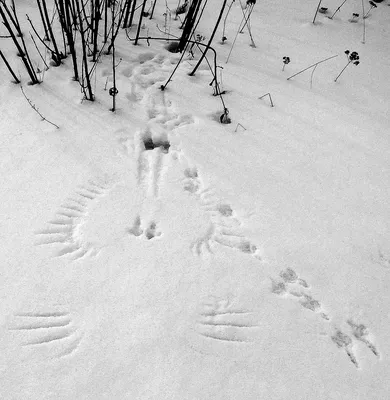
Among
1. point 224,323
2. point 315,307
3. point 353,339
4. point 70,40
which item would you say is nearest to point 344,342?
point 353,339

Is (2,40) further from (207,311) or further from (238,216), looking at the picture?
(207,311)

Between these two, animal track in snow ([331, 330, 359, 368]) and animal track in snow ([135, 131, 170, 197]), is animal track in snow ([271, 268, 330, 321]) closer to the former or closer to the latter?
Answer: animal track in snow ([331, 330, 359, 368])

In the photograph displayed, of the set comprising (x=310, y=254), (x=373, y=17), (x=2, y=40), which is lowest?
(x=310, y=254)

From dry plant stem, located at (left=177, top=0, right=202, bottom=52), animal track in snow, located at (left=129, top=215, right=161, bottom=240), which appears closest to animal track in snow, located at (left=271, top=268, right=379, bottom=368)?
animal track in snow, located at (left=129, top=215, right=161, bottom=240)

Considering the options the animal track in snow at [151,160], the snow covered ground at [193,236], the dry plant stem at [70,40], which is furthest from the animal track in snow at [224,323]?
the dry plant stem at [70,40]

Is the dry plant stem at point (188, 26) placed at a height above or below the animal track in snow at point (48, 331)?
A: above

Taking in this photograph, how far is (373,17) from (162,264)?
299 centimetres

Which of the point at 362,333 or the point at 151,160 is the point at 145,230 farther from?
the point at 362,333

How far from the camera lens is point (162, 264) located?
1455 mm

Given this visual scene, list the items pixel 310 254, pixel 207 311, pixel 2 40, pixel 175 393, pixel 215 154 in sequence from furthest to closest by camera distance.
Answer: pixel 2 40 → pixel 215 154 → pixel 310 254 → pixel 207 311 → pixel 175 393

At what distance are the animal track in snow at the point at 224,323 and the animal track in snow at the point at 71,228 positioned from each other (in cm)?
51

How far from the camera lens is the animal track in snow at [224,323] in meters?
1.31

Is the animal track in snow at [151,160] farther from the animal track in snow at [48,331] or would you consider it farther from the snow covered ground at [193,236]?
the animal track in snow at [48,331]

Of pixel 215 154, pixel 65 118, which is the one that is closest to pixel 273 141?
pixel 215 154
